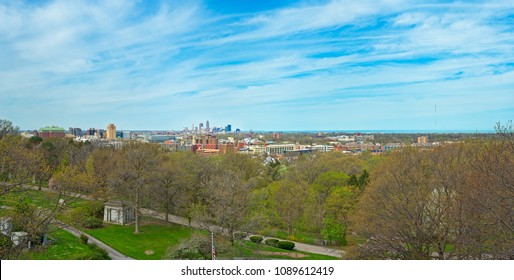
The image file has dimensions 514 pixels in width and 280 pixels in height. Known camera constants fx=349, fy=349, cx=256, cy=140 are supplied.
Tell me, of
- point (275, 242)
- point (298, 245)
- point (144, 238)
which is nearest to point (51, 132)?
point (144, 238)

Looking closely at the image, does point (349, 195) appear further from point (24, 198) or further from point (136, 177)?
point (24, 198)

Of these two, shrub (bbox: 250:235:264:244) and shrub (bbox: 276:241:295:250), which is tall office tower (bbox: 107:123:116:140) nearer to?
shrub (bbox: 250:235:264:244)

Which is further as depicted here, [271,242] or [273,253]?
[271,242]

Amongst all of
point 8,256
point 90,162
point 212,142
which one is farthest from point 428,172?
point 212,142

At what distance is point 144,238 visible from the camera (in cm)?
1777

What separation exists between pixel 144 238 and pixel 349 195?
10.7 meters

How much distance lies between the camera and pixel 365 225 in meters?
11.4

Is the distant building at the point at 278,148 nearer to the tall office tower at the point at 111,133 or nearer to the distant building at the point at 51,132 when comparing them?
the distant building at the point at 51,132

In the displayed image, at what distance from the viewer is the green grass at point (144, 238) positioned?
15727mm

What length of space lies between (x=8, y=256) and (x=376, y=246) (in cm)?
906

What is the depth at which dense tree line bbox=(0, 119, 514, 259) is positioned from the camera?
8.63 meters

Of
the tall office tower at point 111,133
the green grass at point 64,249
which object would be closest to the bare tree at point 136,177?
the green grass at point 64,249

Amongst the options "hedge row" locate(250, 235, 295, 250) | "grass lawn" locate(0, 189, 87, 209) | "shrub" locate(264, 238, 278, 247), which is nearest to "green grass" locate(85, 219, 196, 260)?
"hedge row" locate(250, 235, 295, 250)
